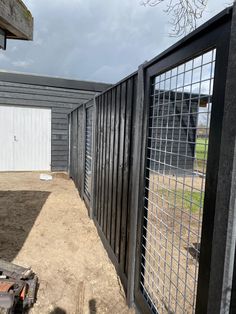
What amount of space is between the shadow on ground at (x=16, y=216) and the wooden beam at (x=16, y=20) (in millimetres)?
2058

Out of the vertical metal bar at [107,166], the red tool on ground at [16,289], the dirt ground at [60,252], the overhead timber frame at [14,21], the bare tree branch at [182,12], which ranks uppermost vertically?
the bare tree branch at [182,12]

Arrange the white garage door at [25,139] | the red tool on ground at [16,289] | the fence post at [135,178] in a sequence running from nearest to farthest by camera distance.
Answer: the red tool on ground at [16,289], the fence post at [135,178], the white garage door at [25,139]

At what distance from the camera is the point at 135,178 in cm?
185

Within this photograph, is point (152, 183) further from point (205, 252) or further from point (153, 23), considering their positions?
point (153, 23)

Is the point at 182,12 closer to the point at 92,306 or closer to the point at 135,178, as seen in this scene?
the point at 135,178

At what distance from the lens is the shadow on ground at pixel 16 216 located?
9.06 feet

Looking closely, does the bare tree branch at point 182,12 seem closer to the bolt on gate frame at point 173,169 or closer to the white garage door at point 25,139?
the bolt on gate frame at point 173,169

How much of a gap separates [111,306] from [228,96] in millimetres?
1768

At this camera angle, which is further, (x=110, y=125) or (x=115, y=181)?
(x=110, y=125)

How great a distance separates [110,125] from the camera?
271 centimetres

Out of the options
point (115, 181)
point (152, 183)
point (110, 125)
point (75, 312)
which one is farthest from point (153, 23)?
point (75, 312)

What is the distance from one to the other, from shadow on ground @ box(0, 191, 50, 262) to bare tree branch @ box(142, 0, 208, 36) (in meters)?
3.18

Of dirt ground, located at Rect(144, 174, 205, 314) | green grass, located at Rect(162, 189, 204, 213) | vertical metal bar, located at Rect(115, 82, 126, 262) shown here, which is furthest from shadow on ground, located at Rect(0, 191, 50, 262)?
green grass, located at Rect(162, 189, 204, 213)

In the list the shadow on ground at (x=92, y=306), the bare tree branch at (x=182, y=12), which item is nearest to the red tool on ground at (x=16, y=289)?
the shadow on ground at (x=92, y=306)
